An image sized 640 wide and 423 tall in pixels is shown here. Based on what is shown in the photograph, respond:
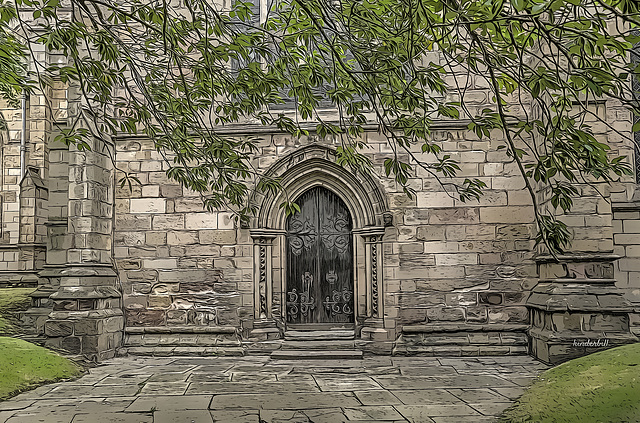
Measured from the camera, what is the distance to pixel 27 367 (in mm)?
5875

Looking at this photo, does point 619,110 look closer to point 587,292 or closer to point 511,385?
point 587,292

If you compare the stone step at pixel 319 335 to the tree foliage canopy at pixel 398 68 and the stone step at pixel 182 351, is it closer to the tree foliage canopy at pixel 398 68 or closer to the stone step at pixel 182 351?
the stone step at pixel 182 351

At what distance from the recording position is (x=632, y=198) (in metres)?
7.59

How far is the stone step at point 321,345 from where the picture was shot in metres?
7.34

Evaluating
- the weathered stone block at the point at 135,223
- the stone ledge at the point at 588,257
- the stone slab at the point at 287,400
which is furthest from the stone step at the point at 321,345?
the stone ledge at the point at 588,257

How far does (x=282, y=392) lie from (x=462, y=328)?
3.15 metres

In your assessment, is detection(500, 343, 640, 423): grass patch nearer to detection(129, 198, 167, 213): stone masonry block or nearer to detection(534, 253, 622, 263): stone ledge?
detection(534, 253, 622, 263): stone ledge

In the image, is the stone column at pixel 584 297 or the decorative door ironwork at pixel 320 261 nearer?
the stone column at pixel 584 297

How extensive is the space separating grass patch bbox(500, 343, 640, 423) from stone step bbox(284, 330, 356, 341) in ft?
10.5

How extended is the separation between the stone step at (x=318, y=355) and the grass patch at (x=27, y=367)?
2450mm

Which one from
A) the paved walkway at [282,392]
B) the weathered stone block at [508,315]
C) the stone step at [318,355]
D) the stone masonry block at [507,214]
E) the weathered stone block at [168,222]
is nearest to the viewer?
the paved walkway at [282,392]

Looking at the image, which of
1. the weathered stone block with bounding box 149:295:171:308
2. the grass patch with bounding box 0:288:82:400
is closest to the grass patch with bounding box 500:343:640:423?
the grass patch with bounding box 0:288:82:400

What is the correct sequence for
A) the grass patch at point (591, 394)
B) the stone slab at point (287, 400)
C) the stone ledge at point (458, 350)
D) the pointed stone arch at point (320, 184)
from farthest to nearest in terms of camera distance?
1. the pointed stone arch at point (320, 184)
2. the stone ledge at point (458, 350)
3. the stone slab at point (287, 400)
4. the grass patch at point (591, 394)
